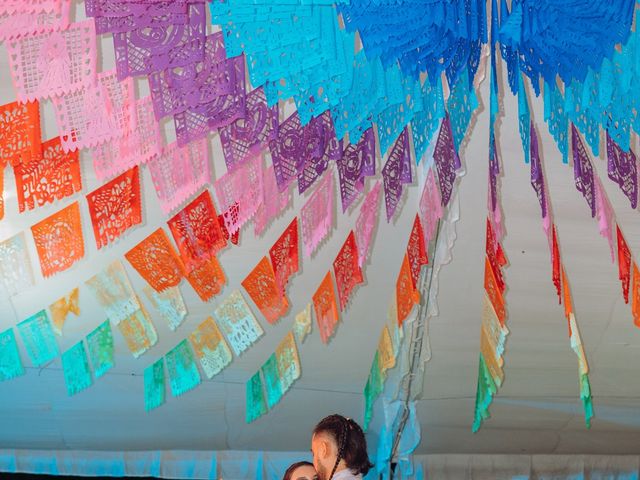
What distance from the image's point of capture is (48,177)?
7.77 ft

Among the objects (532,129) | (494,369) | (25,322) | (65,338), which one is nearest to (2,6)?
(532,129)

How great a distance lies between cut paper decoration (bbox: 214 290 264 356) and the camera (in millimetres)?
3346

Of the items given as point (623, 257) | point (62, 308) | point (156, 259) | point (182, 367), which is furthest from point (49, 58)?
point (623, 257)

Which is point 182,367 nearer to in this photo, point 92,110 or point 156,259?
point 156,259

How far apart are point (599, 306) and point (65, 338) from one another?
234cm

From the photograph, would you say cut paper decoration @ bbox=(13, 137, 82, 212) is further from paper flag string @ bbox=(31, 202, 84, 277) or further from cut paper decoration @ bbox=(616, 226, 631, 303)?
cut paper decoration @ bbox=(616, 226, 631, 303)

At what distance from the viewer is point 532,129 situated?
2.72 meters

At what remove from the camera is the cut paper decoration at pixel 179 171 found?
2.38m

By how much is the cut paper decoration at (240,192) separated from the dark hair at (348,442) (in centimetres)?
85

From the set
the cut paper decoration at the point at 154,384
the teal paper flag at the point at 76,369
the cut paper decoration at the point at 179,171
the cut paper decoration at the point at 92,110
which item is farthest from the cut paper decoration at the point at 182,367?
the cut paper decoration at the point at 92,110

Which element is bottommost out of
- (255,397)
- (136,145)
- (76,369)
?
(255,397)

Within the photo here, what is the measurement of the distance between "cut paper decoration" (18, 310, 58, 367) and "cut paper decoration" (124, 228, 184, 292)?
29.9 inches

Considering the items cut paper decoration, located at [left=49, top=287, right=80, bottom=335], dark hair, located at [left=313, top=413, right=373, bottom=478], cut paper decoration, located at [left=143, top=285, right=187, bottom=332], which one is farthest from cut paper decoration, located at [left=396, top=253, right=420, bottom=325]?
dark hair, located at [left=313, top=413, right=373, bottom=478]

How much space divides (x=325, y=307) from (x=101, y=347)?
92cm
